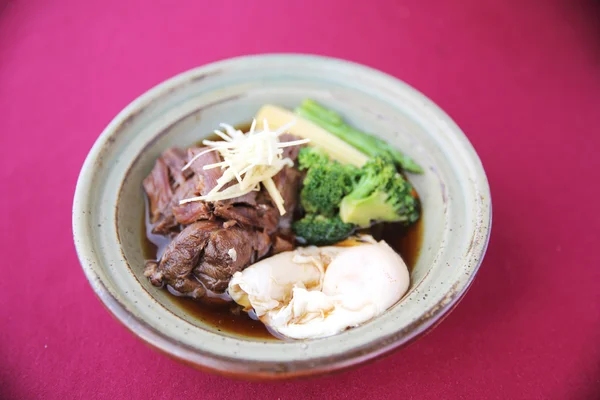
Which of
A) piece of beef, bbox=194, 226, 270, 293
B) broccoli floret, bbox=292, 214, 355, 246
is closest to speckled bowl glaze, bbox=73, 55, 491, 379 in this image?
piece of beef, bbox=194, 226, 270, 293

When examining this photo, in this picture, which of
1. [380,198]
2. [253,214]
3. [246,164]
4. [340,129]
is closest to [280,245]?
[253,214]

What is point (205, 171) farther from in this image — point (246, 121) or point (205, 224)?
point (246, 121)

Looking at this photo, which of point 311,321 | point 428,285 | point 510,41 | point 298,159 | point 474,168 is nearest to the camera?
point 428,285

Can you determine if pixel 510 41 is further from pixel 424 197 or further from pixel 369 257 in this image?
pixel 369 257

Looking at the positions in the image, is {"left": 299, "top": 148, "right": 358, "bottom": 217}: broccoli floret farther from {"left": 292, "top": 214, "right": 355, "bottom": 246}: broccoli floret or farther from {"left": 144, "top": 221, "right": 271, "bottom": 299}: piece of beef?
{"left": 144, "top": 221, "right": 271, "bottom": 299}: piece of beef

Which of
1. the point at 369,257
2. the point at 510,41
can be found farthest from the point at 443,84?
the point at 369,257

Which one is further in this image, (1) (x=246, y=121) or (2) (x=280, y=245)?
(1) (x=246, y=121)
